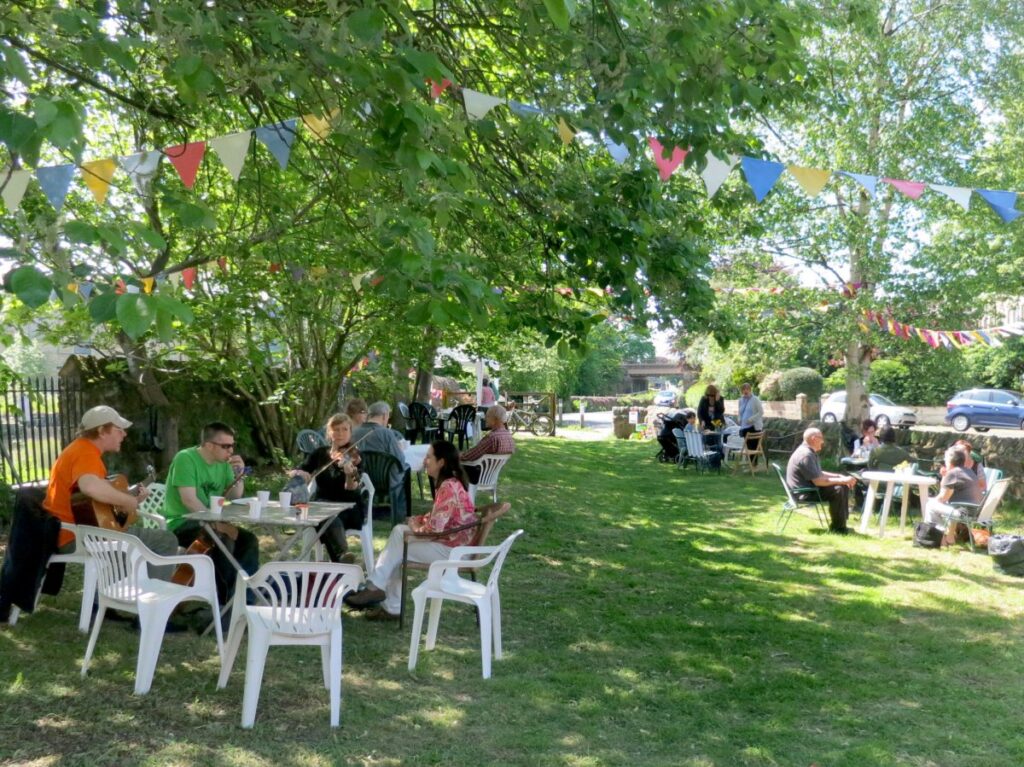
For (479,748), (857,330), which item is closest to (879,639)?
(479,748)

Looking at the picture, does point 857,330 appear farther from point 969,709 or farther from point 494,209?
point 969,709

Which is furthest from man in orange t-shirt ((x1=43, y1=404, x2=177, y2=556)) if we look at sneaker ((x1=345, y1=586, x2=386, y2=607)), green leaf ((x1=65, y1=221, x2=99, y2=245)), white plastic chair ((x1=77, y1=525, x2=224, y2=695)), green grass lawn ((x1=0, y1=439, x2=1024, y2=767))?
green leaf ((x1=65, y1=221, x2=99, y2=245))

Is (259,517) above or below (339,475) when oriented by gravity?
below

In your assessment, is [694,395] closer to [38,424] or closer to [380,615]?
[38,424]

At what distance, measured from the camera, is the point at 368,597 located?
5.68 m

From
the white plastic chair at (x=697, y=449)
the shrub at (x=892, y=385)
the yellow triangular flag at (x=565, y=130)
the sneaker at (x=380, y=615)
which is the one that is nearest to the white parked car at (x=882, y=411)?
the shrub at (x=892, y=385)

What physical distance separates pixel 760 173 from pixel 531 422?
18821mm

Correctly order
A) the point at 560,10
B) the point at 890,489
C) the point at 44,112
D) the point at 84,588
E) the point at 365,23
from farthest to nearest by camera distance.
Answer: the point at 890,489 < the point at 84,588 < the point at 365,23 < the point at 560,10 < the point at 44,112

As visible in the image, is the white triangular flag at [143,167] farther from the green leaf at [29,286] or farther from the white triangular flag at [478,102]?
the green leaf at [29,286]

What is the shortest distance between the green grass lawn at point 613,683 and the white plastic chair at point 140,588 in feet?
0.61

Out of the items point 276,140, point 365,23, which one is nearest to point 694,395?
point 276,140

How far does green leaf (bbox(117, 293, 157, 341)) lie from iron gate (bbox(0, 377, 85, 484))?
7570 mm

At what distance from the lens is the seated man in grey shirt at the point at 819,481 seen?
32.2ft

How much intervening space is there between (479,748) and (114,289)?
2.42m
